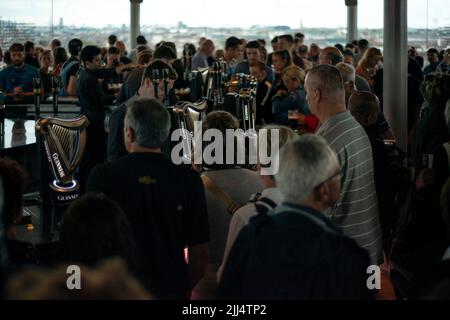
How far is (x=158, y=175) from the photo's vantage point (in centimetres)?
285

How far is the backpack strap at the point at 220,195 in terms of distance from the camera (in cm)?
345

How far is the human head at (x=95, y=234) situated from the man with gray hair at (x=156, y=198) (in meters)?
0.49

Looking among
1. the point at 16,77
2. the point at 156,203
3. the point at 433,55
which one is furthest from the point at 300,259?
the point at 433,55

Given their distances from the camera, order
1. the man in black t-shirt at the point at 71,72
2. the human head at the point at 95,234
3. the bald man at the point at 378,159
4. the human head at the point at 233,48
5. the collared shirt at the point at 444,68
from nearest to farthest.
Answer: the human head at the point at 95,234
the bald man at the point at 378,159
the man in black t-shirt at the point at 71,72
the collared shirt at the point at 444,68
the human head at the point at 233,48

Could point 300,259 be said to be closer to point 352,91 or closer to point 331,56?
point 352,91

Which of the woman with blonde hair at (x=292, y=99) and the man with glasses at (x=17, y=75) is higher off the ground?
the man with glasses at (x=17, y=75)

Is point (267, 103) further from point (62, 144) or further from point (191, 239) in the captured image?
point (191, 239)

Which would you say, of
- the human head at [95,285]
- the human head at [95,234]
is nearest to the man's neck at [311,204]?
the human head at [95,234]

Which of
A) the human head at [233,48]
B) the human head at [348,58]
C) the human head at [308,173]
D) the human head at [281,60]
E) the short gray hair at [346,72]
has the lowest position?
the human head at [308,173]

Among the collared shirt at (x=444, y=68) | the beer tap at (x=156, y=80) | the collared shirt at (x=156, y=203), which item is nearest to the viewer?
the collared shirt at (x=156, y=203)

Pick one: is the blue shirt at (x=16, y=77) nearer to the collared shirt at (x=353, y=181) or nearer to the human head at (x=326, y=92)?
the human head at (x=326, y=92)

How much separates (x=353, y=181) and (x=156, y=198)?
3.24 ft

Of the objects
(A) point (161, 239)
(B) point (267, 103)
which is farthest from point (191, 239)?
(B) point (267, 103)
